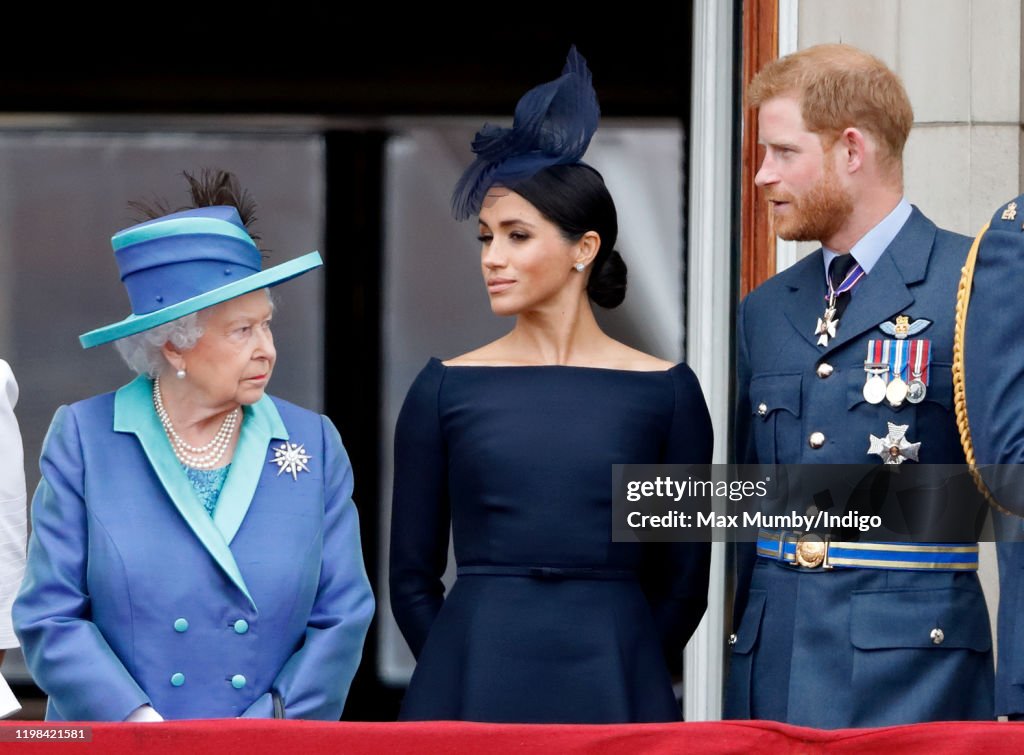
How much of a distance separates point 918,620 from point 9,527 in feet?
5.42

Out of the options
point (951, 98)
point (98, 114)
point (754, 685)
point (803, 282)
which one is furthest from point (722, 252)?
point (98, 114)

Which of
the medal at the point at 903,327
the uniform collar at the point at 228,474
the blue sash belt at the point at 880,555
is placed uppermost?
the medal at the point at 903,327

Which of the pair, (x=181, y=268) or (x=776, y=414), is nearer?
(x=181, y=268)

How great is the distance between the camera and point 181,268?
320 centimetres

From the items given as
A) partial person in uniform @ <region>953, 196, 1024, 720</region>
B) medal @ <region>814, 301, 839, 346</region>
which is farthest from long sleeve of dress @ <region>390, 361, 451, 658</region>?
partial person in uniform @ <region>953, 196, 1024, 720</region>

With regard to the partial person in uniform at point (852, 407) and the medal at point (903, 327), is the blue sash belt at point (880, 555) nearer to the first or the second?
the partial person in uniform at point (852, 407)

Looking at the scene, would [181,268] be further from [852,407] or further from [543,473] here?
[852,407]

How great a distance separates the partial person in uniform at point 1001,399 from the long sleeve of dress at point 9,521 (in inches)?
67.6

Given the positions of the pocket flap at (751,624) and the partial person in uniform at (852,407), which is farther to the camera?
the pocket flap at (751,624)

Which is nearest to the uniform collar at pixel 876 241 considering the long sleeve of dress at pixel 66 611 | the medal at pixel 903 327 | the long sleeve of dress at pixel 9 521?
the medal at pixel 903 327

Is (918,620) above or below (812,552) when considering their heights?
below

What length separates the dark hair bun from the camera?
3.56 m

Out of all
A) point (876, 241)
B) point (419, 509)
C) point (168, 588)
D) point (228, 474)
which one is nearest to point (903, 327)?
point (876, 241)

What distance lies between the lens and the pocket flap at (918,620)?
3.19 meters
